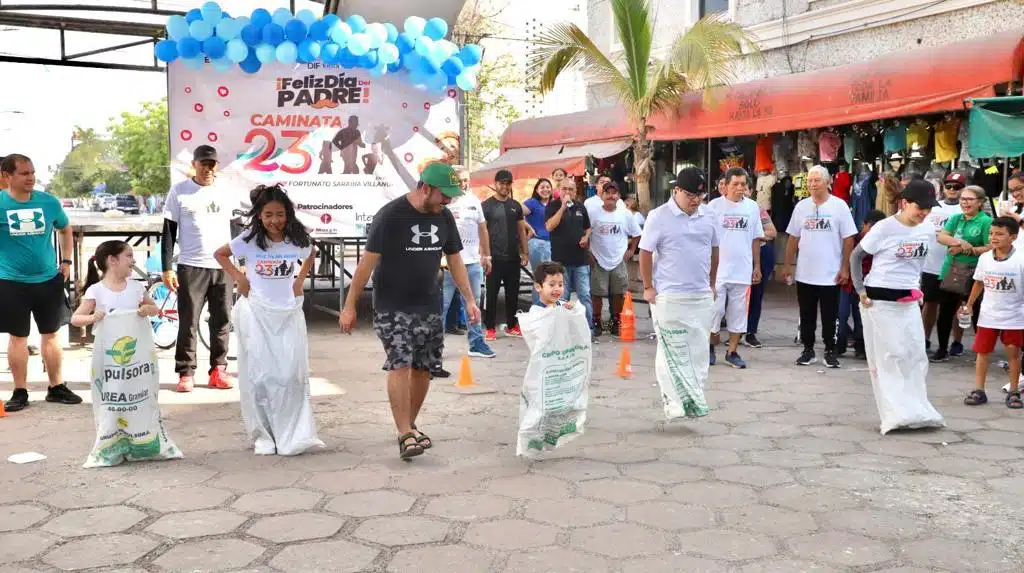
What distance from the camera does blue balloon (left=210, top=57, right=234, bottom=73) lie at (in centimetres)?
1048

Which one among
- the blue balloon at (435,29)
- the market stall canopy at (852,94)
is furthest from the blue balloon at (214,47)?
the market stall canopy at (852,94)

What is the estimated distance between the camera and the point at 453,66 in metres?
11.1

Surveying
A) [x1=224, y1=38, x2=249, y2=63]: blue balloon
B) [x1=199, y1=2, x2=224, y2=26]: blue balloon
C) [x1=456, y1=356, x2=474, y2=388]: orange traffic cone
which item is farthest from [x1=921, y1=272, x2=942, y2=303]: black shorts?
[x1=199, y1=2, x2=224, y2=26]: blue balloon

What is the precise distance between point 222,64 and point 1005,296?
7.50 metres

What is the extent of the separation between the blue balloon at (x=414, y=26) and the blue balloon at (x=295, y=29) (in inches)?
41.9

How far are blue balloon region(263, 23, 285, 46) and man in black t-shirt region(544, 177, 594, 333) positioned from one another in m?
3.24

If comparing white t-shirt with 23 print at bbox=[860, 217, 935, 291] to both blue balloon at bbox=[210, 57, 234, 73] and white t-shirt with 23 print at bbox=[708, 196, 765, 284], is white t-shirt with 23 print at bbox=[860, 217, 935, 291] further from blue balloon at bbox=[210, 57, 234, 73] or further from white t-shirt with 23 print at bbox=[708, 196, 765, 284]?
blue balloon at bbox=[210, 57, 234, 73]

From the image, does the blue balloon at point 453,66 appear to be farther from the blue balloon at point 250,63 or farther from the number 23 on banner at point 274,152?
the blue balloon at point 250,63

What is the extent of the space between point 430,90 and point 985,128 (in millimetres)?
5590

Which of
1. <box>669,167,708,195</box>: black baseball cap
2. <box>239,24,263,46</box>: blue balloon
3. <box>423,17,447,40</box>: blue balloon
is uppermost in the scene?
<box>423,17,447,40</box>: blue balloon

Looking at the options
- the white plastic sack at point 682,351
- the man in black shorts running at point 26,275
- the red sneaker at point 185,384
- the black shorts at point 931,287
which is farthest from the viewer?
the black shorts at point 931,287

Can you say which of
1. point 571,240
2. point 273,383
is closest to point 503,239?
point 571,240

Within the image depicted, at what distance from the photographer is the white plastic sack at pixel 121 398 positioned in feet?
18.5

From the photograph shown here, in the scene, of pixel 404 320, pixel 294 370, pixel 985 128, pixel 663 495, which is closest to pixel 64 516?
pixel 294 370
